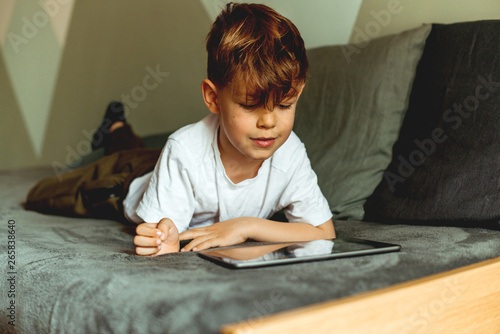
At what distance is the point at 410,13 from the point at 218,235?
92 cm

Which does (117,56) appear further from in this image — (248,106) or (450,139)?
(450,139)

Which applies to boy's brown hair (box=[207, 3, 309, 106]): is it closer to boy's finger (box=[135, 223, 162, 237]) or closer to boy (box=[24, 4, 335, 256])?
boy (box=[24, 4, 335, 256])

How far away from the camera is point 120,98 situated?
8.16ft

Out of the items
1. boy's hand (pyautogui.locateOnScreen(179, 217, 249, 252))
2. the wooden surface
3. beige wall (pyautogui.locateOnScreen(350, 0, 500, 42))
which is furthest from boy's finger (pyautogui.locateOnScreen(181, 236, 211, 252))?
beige wall (pyautogui.locateOnScreen(350, 0, 500, 42))

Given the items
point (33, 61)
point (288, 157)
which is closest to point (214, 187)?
point (288, 157)

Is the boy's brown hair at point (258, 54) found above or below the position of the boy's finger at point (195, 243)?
above

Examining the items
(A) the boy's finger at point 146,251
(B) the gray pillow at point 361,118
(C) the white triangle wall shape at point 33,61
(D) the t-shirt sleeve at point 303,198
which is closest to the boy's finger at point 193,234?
(A) the boy's finger at point 146,251

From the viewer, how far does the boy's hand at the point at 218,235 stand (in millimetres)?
887

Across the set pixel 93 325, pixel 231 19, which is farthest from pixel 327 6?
pixel 93 325

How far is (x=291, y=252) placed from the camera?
28.2 inches

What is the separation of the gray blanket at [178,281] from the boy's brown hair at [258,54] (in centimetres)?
34

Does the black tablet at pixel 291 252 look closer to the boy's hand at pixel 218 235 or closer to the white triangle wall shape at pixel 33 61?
the boy's hand at pixel 218 235

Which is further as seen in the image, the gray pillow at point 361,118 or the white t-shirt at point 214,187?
the gray pillow at point 361,118

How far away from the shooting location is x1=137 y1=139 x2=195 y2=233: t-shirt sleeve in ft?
3.26
